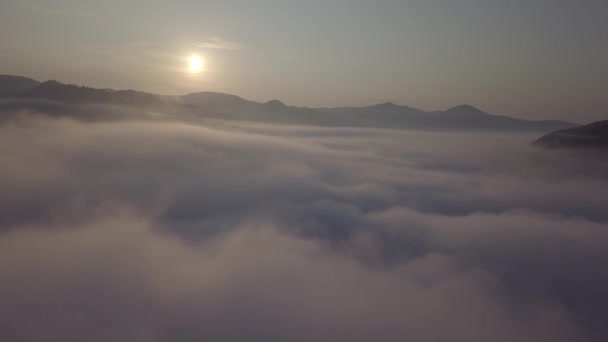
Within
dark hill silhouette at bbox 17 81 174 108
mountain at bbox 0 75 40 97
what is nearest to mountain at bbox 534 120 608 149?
dark hill silhouette at bbox 17 81 174 108

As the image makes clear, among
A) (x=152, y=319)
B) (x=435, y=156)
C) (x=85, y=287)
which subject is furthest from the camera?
(x=435, y=156)

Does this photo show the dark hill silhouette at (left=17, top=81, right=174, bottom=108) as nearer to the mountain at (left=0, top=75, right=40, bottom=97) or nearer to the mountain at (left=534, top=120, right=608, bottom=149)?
the mountain at (left=0, top=75, right=40, bottom=97)

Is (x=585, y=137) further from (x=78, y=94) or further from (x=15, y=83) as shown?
(x=15, y=83)

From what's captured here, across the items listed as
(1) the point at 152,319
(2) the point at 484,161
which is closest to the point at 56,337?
(1) the point at 152,319

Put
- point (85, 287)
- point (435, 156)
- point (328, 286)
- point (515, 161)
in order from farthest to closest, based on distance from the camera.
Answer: point (435, 156), point (515, 161), point (328, 286), point (85, 287)

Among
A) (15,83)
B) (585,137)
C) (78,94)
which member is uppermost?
(15,83)

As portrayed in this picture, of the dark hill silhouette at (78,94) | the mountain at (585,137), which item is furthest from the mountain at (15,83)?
the mountain at (585,137)

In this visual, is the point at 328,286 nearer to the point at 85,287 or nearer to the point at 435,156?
the point at 85,287

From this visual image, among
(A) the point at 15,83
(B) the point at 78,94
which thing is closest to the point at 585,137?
(B) the point at 78,94
